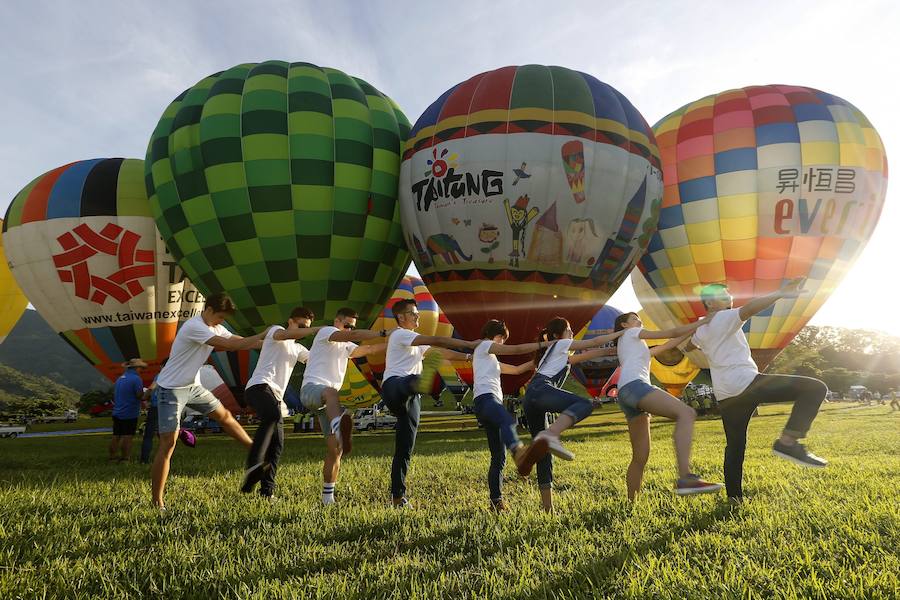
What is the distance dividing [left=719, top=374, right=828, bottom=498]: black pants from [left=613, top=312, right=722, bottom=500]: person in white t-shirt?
1.13ft

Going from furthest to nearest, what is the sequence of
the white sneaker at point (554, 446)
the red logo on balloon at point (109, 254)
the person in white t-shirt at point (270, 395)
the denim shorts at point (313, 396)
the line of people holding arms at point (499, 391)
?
the red logo on balloon at point (109, 254), the denim shorts at point (313, 396), the person in white t-shirt at point (270, 395), the line of people holding arms at point (499, 391), the white sneaker at point (554, 446)

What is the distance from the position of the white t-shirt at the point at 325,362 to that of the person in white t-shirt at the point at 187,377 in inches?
27.9

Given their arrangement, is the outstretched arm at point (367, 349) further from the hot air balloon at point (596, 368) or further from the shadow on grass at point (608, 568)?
the hot air balloon at point (596, 368)

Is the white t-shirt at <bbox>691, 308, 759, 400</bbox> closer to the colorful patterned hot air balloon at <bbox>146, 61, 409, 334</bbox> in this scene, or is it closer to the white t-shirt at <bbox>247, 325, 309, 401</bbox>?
the white t-shirt at <bbox>247, 325, 309, 401</bbox>

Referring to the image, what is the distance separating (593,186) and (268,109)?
25.7 feet

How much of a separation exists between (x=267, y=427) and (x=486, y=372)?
2.20 metres

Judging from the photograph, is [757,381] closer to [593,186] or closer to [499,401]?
[499,401]

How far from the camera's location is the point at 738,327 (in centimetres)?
489

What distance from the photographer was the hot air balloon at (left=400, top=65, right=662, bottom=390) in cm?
1248

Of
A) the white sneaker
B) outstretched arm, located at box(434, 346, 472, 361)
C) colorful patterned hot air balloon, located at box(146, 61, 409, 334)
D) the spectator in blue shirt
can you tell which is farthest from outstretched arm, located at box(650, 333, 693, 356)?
colorful patterned hot air balloon, located at box(146, 61, 409, 334)

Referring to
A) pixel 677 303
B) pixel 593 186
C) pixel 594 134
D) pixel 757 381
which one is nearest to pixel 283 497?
pixel 757 381

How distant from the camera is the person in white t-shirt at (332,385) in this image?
539 centimetres

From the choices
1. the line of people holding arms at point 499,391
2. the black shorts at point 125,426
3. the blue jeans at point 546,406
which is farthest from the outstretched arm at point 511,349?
the black shorts at point 125,426

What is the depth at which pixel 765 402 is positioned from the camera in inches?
186
